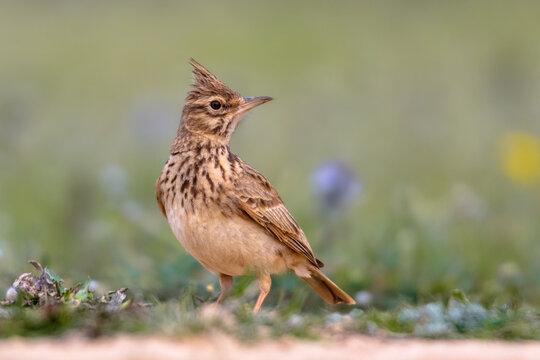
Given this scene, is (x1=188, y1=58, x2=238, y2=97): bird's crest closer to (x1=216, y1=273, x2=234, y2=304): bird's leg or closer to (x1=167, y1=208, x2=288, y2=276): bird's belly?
(x1=167, y1=208, x2=288, y2=276): bird's belly

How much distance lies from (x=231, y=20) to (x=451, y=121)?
902cm

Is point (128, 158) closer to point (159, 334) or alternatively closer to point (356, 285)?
point (356, 285)

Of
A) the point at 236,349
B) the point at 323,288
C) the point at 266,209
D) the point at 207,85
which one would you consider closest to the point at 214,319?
the point at 236,349

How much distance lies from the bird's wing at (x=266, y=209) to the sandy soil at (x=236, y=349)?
1.63m

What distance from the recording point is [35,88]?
15.3 meters

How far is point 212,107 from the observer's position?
659 centimetres

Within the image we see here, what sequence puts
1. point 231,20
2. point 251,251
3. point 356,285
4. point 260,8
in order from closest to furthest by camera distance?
point 251,251 < point 356,285 < point 231,20 < point 260,8

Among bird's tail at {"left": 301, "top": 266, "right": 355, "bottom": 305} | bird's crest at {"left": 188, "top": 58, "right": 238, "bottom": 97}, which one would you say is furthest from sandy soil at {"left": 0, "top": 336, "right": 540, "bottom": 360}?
bird's crest at {"left": 188, "top": 58, "right": 238, "bottom": 97}

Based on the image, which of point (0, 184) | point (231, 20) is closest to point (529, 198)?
point (0, 184)

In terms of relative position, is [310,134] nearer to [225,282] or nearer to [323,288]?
[323,288]

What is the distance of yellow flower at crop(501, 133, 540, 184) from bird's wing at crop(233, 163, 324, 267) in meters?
4.19

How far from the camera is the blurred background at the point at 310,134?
7.85 metres

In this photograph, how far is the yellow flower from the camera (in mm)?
10055

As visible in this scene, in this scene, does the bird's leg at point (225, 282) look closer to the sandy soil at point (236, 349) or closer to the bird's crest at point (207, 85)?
the bird's crest at point (207, 85)
